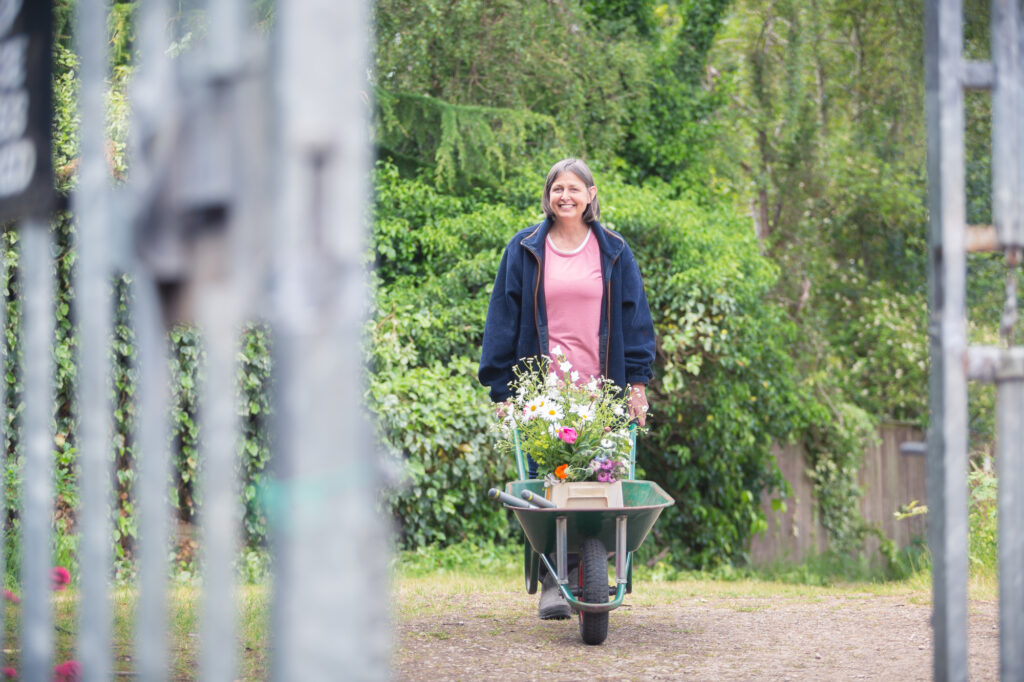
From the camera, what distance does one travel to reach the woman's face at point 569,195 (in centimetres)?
418

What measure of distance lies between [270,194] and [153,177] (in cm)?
15

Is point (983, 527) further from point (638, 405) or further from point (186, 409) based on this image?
point (186, 409)

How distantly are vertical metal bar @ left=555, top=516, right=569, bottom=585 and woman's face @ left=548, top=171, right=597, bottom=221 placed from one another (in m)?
1.26

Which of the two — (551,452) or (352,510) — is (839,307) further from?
(352,510)

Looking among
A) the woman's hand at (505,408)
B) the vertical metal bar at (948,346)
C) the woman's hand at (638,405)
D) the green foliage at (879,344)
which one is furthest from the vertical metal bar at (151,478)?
the green foliage at (879,344)

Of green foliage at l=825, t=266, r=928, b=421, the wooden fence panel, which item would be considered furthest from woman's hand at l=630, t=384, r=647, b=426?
green foliage at l=825, t=266, r=928, b=421

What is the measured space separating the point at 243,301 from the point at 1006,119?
117 cm

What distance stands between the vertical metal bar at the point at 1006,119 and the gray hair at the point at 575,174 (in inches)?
102

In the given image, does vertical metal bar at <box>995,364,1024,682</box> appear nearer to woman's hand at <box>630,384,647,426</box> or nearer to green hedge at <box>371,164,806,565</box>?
woman's hand at <box>630,384,647,426</box>

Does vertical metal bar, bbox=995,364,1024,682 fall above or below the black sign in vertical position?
below

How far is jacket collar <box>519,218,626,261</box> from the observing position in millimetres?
4223

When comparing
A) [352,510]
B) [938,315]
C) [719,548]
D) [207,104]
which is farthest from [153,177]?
[719,548]

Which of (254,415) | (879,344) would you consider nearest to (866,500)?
(879,344)

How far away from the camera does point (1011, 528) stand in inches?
61.0
